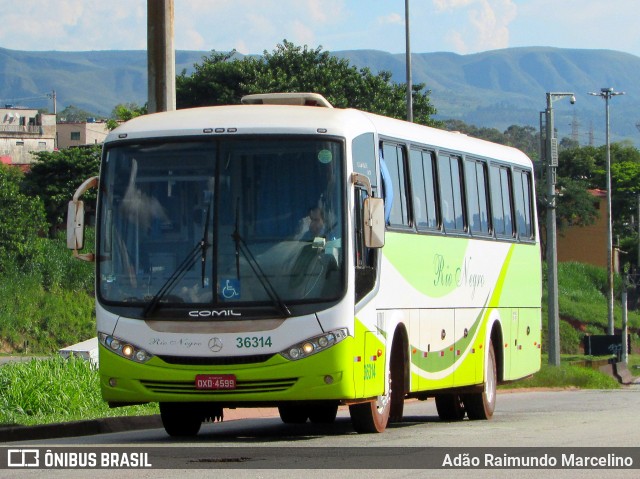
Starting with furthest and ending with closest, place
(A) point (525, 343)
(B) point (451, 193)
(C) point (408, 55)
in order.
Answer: (C) point (408, 55) → (A) point (525, 343) → (B) point (451, 193)

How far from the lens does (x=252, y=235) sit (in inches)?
520

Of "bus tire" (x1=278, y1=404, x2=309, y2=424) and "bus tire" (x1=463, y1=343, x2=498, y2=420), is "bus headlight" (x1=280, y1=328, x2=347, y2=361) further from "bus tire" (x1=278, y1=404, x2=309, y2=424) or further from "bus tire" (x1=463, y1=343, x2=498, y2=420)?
"bus tire" (x1=463, y1=343, x2=498, y2=420)

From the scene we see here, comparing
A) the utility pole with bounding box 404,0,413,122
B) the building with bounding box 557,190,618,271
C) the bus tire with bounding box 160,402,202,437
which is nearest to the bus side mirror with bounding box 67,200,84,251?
the bus tire with bounding box 160,402,202,437

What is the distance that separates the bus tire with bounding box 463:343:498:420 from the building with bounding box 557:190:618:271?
253 feet

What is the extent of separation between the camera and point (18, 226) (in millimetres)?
50719

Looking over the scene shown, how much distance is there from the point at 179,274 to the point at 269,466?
285 centimetres

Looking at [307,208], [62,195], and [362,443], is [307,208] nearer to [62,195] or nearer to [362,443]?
[362,443]

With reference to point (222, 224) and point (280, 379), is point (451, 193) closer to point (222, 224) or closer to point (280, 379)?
point (222, 224)

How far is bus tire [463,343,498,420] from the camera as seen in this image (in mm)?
18734

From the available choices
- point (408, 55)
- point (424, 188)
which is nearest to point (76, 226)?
point (424, 188)

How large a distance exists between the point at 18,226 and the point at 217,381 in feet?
128

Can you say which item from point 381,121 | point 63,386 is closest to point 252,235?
point 381,121

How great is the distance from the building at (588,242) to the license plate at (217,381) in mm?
83741

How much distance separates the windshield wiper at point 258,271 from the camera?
1301 cm
